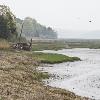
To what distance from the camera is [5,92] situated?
100ft

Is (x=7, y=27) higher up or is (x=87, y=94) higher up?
(x=7, y=27)

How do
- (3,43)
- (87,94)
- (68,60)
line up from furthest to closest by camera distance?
(3,43) → (68,60) → (87,94)

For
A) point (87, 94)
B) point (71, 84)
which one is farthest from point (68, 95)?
point (71, 84)

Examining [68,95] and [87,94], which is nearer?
[68,95]

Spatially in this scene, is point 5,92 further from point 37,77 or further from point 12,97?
point 37,77

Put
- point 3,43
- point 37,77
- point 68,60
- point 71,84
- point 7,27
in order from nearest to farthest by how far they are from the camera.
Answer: point 71,84, point 37,77, point 68,60, point 3,43, point 7,27

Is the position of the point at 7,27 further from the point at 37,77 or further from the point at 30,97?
the point at 30,97

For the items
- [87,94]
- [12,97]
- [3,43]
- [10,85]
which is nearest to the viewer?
[12,97]

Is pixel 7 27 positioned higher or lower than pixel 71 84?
higher

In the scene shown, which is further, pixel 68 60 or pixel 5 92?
pixel 68 60

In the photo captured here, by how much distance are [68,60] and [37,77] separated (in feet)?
129

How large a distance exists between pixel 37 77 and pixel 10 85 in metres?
15.5

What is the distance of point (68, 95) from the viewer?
3519 centimetres

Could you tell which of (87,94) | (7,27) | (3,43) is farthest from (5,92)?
(7,27)
